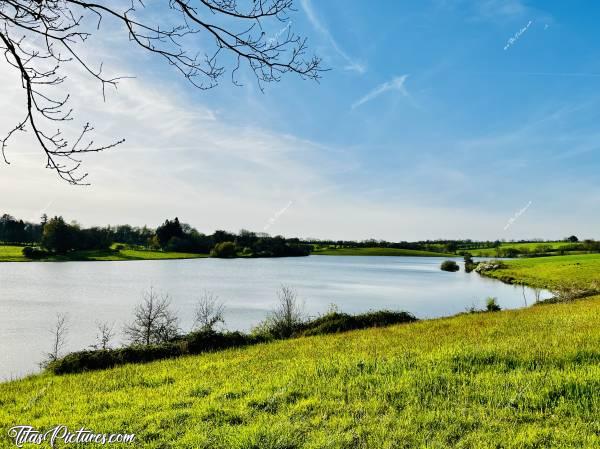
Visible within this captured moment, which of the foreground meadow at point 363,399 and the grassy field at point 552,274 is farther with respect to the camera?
the grassy field at point 552,274

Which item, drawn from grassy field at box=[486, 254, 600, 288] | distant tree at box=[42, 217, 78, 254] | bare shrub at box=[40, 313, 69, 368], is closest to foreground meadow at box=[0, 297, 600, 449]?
bare shrub at box=[40, 313, 69, 368]

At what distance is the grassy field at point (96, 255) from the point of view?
373 ft

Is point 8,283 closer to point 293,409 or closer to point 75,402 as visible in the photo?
point 75,402

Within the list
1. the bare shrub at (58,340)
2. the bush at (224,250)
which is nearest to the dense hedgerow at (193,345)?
the bare shrub at (58,340)

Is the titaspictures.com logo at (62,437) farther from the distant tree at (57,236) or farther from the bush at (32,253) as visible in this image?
the distant tree at (57,236)

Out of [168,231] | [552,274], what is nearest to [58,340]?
[552,274]

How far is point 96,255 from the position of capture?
13100 centimetres

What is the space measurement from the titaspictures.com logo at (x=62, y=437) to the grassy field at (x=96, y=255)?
119 metres

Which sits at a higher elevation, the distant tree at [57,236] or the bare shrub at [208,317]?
the distant tree at [57,236]

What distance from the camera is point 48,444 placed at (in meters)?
7.08

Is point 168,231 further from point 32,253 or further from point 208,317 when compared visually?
point 208,317

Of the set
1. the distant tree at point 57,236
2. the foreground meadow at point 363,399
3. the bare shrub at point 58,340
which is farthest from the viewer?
the distant tree at point 57,236

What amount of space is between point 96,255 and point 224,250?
4466 cm

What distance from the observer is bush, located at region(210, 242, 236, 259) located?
529 feet
